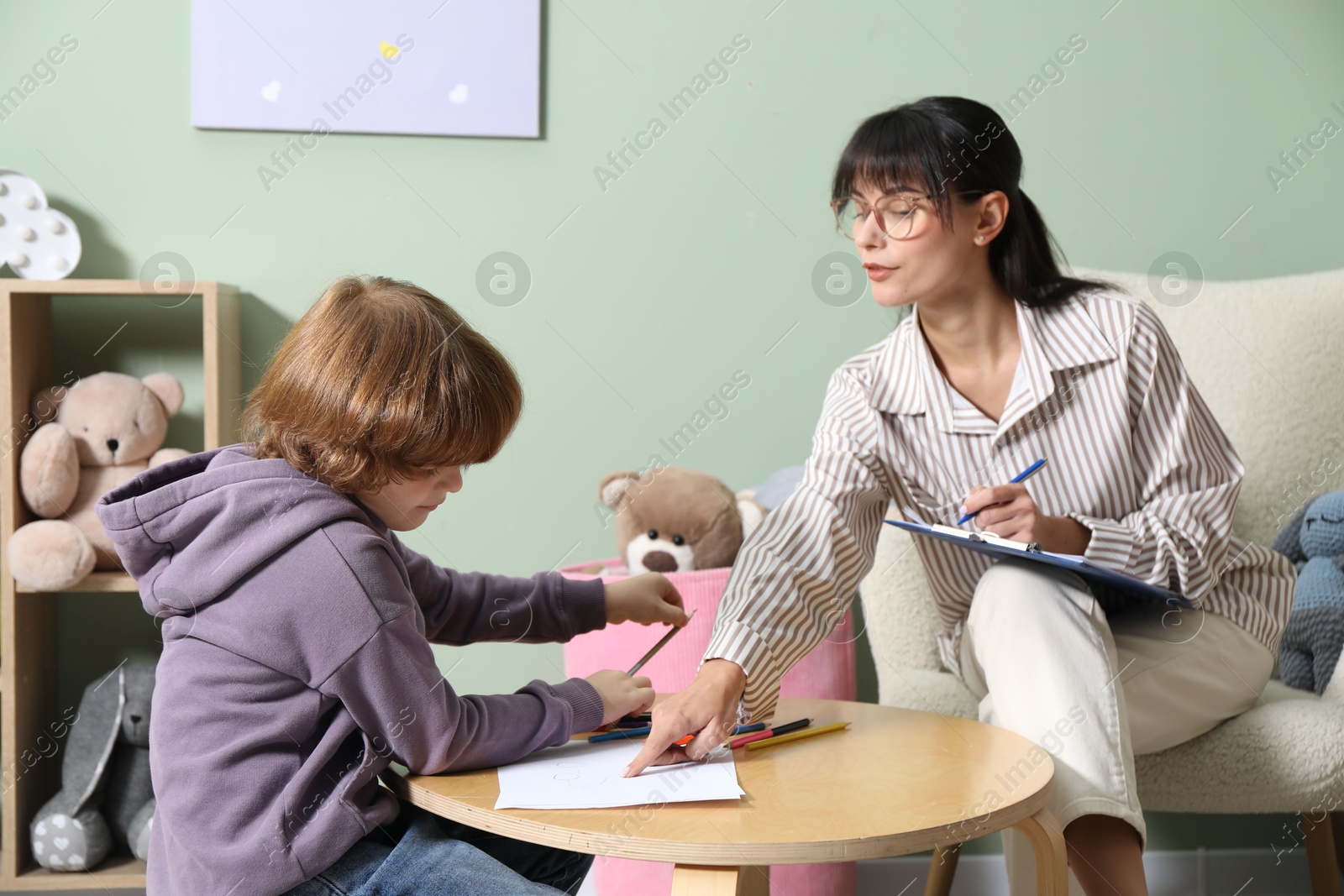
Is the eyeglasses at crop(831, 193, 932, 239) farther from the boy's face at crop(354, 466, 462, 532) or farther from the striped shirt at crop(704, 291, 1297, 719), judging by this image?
the boy's face at crop(354, 466, 462, 532)

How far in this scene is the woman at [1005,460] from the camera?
108cm

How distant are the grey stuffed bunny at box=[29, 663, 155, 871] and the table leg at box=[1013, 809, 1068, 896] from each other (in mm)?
1229

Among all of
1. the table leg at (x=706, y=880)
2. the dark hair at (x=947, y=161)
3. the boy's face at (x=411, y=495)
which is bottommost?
the table leg at (x=706, y=880)

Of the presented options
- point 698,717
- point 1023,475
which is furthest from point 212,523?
point 1023,475

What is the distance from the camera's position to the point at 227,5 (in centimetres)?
163

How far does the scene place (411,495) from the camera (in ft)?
2.80

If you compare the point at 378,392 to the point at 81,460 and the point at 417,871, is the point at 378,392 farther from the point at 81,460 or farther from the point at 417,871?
the point at 81,460

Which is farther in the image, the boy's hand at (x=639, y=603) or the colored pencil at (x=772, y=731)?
the boy's hand at (x=639, y=603)

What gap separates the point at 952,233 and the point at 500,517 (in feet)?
2.86

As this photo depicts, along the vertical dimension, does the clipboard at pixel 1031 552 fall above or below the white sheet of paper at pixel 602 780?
above

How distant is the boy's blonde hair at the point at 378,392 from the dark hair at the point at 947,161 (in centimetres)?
55

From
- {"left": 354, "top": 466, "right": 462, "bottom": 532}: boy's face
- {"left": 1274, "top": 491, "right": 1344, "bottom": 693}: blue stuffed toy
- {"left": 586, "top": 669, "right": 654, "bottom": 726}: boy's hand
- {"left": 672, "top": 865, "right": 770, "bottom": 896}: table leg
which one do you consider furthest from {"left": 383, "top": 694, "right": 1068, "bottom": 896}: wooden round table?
{"left": 1274, "top": 491, "right": 1344, "bottom": 693}: blue stuffed toy

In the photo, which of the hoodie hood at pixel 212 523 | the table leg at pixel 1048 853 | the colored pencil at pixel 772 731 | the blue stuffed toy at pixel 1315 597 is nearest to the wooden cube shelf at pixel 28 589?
the hoodie hood at pixel 212 523

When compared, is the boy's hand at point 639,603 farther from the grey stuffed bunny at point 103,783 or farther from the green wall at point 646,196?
the grey stuffed bunny at point 103,783
